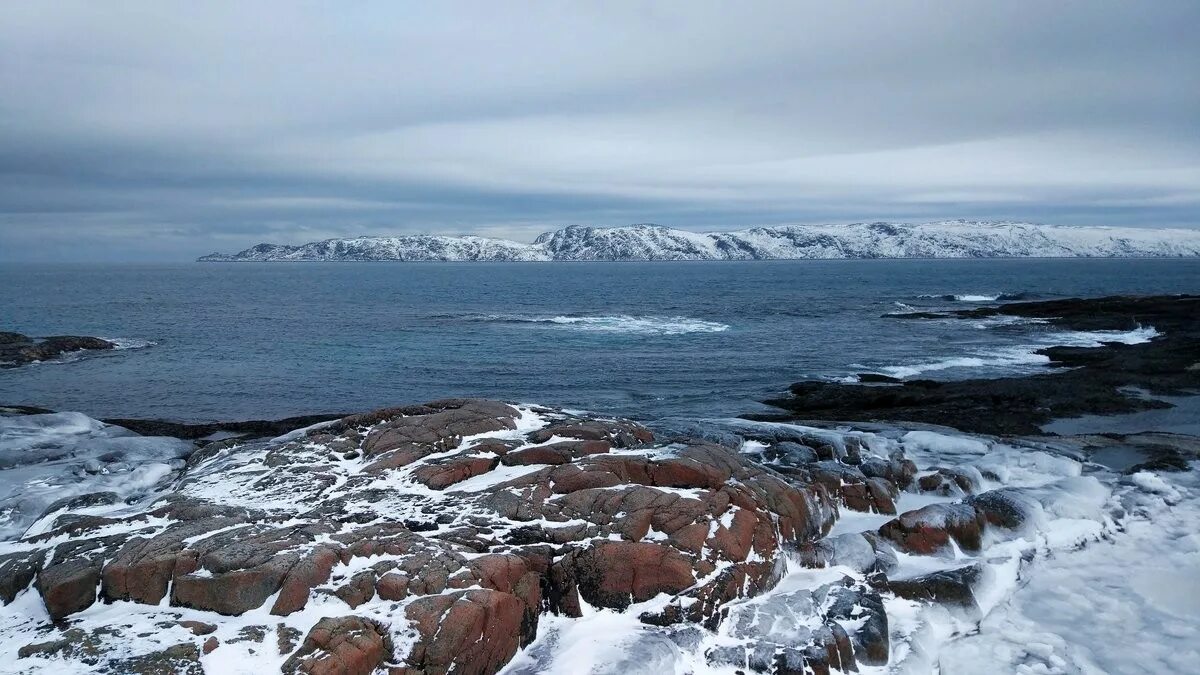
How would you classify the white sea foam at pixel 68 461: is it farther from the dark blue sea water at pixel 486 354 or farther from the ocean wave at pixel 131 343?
the ocean wave at pixel 131 343

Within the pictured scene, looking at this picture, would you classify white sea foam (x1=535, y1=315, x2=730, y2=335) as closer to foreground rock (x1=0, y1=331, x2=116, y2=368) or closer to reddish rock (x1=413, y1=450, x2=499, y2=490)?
foreground rock (x1=0, y1=331, x2=116, y2=368)

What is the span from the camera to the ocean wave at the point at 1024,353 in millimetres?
45094

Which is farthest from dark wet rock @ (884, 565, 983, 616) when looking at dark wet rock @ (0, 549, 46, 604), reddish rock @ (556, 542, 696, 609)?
dark wet rock @ (0, 549, 46, 604)

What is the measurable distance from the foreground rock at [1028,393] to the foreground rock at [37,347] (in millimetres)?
48038

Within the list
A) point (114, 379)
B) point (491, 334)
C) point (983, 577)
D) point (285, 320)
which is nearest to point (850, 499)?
point (983, 577)

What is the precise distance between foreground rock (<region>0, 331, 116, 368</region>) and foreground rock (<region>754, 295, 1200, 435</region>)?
48.0m

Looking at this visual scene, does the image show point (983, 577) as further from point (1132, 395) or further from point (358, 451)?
point (1132, 395)

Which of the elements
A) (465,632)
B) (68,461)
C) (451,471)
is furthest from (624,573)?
(68,461)

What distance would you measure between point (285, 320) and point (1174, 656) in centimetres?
7997

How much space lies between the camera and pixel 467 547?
14.7 m

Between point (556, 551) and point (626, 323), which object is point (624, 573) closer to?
point (556, 551)

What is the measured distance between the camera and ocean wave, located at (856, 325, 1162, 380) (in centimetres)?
4509

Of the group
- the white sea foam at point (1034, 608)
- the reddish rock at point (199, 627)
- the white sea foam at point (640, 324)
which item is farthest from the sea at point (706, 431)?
the white sea foam at point (640, 324)

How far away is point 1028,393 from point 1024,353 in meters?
17.5
